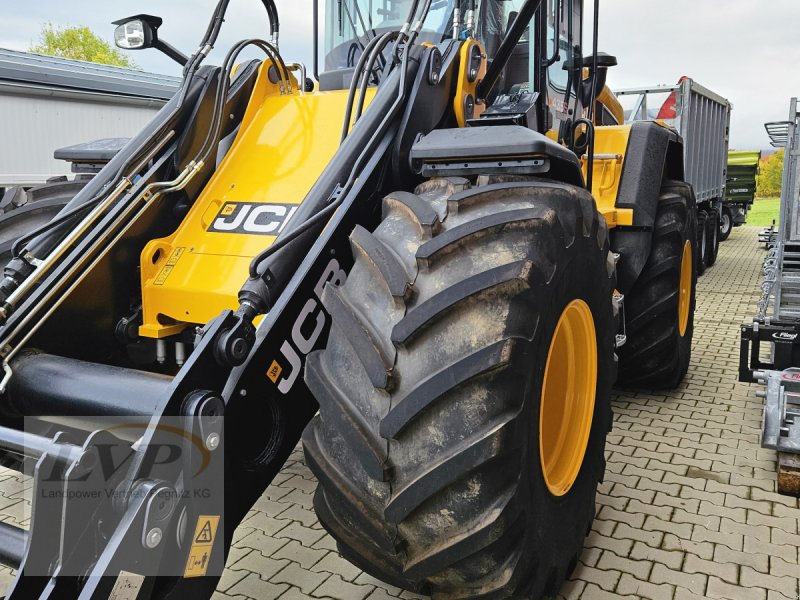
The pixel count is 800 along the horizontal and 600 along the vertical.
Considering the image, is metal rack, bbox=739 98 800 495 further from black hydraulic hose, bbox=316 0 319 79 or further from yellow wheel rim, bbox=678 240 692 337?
black hydraulic hose, bbox=316 0 319 79

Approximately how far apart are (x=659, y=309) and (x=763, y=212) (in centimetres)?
2285

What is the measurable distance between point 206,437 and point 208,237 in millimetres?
1245

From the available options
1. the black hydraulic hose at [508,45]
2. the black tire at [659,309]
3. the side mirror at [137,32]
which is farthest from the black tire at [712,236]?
the side mirror at [137,32]

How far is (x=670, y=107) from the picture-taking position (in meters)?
10.3

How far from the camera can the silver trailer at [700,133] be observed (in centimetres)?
1002

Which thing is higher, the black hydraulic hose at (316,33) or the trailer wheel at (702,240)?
the black hydraulic hose at (316,33)

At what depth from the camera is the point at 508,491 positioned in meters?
1.94

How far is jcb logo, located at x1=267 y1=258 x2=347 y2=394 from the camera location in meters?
2.22

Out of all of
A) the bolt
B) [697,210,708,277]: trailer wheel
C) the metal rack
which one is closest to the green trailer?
[697,210,708,277]: trailer wheel

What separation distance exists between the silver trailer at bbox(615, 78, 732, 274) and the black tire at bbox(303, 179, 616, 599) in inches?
298

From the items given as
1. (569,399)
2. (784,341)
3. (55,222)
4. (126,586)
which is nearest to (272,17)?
(55,222)

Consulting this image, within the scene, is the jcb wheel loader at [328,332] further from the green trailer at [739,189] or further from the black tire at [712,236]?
the green trailer at [739,189]

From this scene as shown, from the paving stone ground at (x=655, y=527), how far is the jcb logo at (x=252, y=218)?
4.58 ft

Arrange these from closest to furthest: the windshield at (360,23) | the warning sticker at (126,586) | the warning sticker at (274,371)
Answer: the warning sticker at (126,586)
the warning sticker at (274,371)
the windshield at (360,23)
